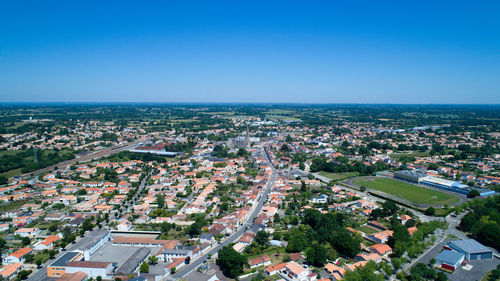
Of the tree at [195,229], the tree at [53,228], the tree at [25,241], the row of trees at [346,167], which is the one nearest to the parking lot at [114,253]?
the tree at [195,229]

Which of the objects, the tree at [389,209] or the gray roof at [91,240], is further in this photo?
the tree at [389,209]

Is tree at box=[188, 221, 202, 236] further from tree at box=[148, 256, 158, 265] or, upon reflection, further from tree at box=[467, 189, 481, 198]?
tree at box=[467, 189, 481, 198]

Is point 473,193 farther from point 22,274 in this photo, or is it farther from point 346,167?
point 22,274

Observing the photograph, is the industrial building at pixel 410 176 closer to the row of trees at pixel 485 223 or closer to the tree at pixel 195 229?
the row of trees at pixel 485 223

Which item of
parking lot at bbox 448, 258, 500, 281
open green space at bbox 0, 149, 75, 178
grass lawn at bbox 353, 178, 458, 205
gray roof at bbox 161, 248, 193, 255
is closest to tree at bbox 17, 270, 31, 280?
gray roof at bbox 161, 248, 193, 255

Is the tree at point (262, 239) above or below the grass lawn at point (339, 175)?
above

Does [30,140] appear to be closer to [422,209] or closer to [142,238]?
[142,238]

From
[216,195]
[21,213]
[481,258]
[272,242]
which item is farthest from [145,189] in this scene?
[481,258]
